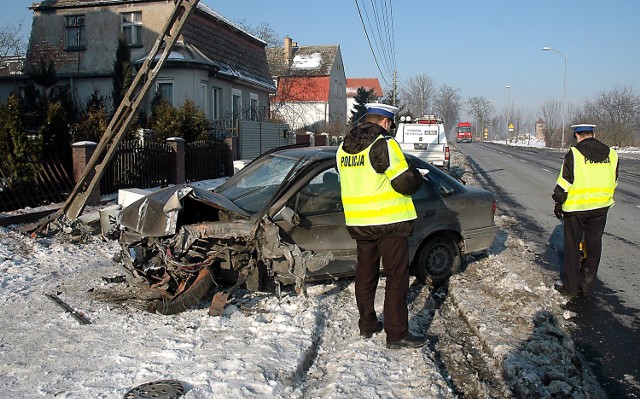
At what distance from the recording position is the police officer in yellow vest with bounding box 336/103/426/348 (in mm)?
4082

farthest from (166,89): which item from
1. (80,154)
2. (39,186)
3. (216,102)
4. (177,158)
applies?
(39,186)

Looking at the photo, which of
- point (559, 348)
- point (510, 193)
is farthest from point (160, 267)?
point (510, 193)

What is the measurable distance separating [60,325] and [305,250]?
218 cm

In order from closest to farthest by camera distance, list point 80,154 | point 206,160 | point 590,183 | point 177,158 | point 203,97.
A: point 590,183 → point 80,154 → point 177,158 → point 206,160 → point 203,97

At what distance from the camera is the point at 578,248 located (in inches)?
226

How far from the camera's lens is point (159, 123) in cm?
1471

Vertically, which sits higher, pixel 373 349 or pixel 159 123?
pixel 159 123

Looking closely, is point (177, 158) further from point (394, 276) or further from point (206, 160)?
point (394, 276)

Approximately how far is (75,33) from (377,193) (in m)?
22.3

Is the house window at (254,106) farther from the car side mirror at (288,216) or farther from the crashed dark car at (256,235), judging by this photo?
the car side mirror at (288,216)

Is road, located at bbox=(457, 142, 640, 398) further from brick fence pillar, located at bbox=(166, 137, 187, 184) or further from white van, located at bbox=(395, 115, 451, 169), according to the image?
brick fence pillar, located at bbox=(166, 137, 187, 184)

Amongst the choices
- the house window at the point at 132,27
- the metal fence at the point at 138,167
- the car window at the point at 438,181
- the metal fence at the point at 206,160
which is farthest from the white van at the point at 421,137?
the car window at the point at 438,181

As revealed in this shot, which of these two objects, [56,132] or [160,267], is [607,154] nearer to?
[160,267]

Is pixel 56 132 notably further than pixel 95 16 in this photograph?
No
